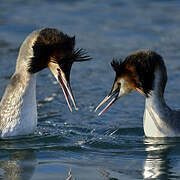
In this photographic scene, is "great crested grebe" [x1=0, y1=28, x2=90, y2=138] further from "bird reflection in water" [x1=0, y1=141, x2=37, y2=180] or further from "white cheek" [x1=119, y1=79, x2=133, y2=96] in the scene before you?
"white cheek" [x1=119, y1=79, x2=133, y2=96]

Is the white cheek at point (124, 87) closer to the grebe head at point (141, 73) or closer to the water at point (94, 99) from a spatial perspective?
the grebe head at point (141, 73)

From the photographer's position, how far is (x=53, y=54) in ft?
31.9

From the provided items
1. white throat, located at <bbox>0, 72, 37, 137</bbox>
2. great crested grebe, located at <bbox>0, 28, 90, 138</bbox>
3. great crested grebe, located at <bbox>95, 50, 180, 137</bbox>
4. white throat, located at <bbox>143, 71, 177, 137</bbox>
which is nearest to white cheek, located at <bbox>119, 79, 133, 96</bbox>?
great crested grebe, located at <bbox>95, 50, 180, 137</bbox>

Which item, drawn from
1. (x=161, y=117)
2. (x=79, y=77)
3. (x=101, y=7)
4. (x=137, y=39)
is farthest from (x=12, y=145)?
(x=101, y=7)

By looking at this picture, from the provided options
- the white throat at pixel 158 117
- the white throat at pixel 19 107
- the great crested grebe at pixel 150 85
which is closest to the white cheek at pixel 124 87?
the great crested grebe at pixel 150 85

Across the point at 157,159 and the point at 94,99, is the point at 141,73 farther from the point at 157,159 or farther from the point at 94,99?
the point at 94,99

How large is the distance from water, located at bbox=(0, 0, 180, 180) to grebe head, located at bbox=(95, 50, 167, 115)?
0.87 m

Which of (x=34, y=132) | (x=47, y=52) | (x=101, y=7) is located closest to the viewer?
(x=47, y=52)

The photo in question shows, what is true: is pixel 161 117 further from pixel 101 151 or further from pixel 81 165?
pixel 81 165

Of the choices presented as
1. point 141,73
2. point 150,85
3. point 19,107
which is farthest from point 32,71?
point 150,85

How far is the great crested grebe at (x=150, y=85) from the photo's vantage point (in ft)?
32.8

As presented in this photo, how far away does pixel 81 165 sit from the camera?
911 centimetres

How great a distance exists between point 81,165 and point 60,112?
3446mm

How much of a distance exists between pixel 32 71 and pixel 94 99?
338 centimetres
